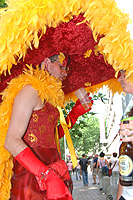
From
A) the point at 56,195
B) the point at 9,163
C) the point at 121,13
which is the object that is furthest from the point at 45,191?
the point at 121,13

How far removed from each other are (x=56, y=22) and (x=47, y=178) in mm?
996

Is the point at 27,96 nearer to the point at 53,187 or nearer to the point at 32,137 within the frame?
the point at 32,137

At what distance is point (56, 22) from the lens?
1.50m

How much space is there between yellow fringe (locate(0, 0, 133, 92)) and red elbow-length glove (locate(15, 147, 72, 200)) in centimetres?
62

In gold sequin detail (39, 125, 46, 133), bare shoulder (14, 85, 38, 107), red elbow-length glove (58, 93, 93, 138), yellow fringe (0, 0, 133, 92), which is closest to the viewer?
yellow fringe (0, 0, 133, 92)

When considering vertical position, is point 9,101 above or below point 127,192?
above

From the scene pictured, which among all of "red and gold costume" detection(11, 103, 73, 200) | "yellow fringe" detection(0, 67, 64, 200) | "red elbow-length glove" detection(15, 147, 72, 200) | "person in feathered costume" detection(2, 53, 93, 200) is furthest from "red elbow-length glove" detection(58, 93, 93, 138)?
"red elbow-length glove" detection(15, 147, 72, 200)

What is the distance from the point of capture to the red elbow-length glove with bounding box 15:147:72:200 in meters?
1.45

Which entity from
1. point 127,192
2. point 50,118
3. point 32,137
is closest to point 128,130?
point 127,192

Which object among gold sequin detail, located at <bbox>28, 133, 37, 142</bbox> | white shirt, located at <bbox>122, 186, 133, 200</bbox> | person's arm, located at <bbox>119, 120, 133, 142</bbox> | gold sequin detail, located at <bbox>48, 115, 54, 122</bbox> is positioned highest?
gold sequin detail, located at <bbox>48, 115, 54, 122</bbox>

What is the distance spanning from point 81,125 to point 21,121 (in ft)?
26.3

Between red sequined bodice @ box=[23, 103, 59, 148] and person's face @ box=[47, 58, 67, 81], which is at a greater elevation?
person's face @ box=[47, 58, 67, 81]

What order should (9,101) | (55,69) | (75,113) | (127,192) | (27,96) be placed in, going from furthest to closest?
1. (75,113)
2. (55,69)
3. (9,101)
4. (27,96)
5. (127,192)

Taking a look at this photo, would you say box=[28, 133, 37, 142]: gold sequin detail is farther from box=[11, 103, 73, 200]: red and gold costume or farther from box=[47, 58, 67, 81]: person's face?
box=[47, 58, 67, 81]: person's face
